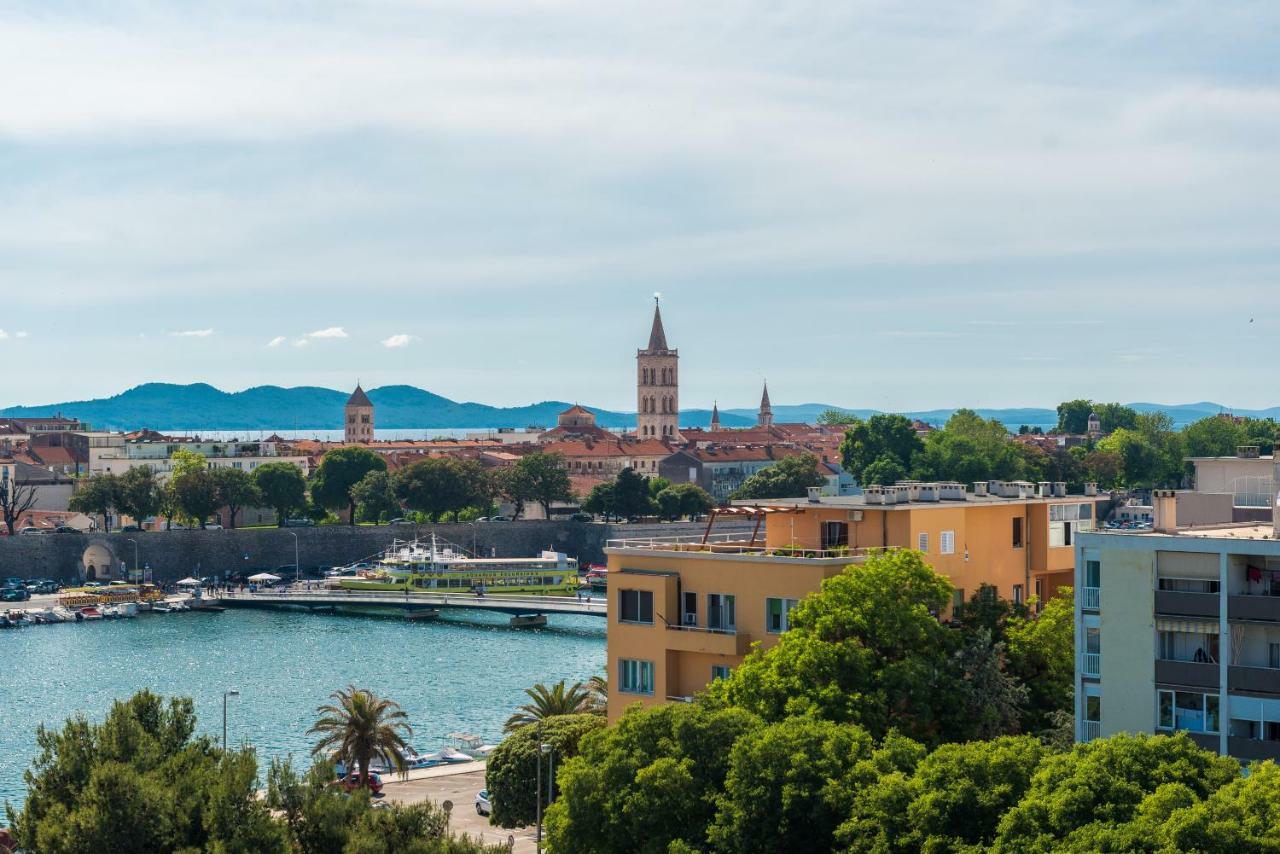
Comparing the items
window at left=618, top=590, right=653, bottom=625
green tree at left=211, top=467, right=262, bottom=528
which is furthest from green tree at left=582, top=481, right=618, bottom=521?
window at left=618, top=590, right=653, bottom=625

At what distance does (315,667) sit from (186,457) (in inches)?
2455

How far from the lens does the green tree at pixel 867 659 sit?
29844 millimetres

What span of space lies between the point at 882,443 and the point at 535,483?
27.8 meters

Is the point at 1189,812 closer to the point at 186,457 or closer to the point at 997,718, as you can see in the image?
the point at 997,718

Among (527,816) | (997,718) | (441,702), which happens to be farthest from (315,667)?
(997,718)

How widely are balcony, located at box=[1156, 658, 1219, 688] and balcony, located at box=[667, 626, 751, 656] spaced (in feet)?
28.8

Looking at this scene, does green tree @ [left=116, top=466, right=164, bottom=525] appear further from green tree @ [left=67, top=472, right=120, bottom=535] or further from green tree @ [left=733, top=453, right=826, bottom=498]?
green tree @ [left=733, top=453, right=826, bottom=498]

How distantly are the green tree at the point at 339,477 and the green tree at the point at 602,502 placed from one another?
53.8 ft

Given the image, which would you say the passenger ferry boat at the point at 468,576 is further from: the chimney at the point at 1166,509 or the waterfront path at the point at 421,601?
the chimney at the point at 1166,509

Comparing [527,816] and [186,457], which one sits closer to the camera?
[527,816]

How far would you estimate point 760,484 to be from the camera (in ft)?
451

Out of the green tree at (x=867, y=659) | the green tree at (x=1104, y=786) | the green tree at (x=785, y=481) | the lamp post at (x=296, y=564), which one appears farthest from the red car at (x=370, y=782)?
the green tree at (x=785, y=481)

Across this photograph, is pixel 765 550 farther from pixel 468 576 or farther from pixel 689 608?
pixel 468 576

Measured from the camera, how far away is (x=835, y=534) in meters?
35.5
